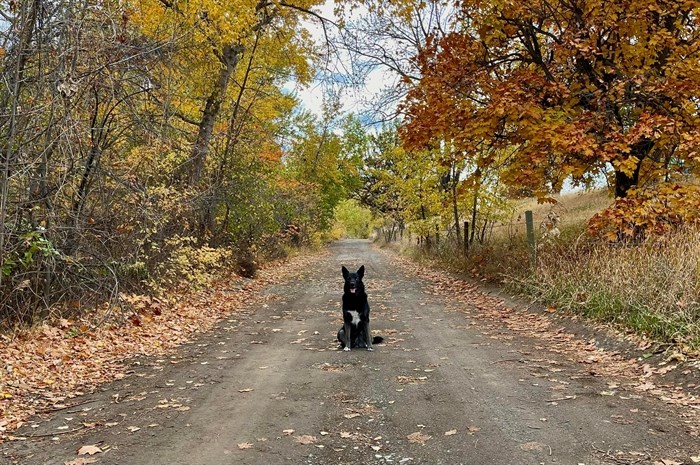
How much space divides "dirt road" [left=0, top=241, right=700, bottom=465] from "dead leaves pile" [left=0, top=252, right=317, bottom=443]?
33 cm

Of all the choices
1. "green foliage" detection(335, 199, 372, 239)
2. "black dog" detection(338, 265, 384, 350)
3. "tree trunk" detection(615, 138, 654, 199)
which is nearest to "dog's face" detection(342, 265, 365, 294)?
"black dog" detection(338, 265, 384, 350)

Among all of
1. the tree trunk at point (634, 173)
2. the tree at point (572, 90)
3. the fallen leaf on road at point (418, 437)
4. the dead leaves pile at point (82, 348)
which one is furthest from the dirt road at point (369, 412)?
the tree trunk at point (634, 173)

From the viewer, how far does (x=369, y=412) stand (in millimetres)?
5020

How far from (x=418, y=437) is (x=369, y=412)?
2.40 ft

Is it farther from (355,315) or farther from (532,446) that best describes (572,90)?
(532,446)

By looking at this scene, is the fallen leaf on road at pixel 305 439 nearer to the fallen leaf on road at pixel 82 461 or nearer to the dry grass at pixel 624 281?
the fallen leaf on road at pixel 82 461

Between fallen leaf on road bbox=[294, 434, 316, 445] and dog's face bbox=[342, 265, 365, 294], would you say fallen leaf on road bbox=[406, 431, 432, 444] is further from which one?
dog's face bbox=[342, 265, 365, 294]

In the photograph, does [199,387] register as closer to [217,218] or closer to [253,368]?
[253,368]

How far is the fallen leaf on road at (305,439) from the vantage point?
435 cm

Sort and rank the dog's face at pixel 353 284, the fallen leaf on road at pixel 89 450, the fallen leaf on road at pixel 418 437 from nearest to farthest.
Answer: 1. the fallen leaf on road at pixel 89 450
2. the fallen leaf on road at pixel 418 437
3. the dog's face at pixel 353 284

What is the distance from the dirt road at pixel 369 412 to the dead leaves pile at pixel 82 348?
0.33 meters

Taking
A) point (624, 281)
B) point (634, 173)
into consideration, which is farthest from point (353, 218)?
point (624, 281)

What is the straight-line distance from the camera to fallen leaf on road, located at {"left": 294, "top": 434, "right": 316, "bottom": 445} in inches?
171

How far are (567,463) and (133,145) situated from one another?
8843 millimetres
